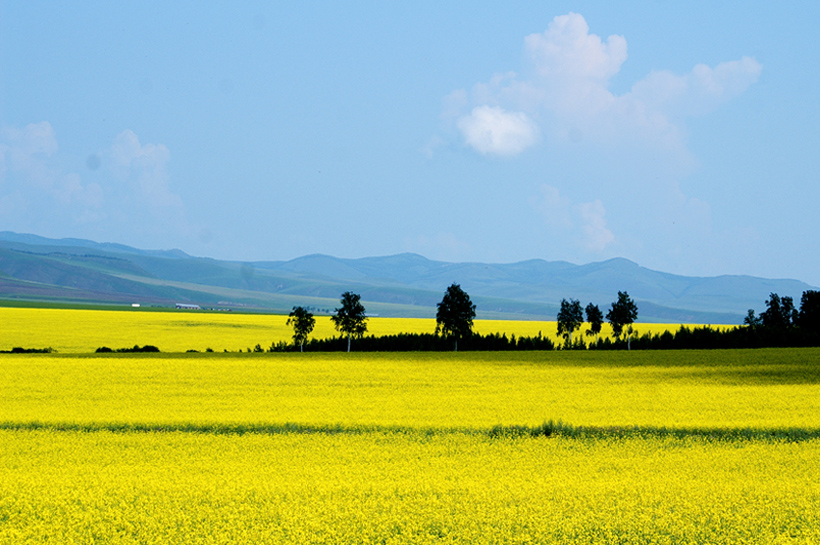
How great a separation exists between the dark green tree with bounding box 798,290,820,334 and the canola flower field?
3600 centimetres

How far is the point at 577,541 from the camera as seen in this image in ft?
37.2

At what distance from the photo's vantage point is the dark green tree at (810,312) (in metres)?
68.2

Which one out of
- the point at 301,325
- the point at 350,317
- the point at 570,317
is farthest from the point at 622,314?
the point at 301,325

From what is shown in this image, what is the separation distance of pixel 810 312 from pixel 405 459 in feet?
212

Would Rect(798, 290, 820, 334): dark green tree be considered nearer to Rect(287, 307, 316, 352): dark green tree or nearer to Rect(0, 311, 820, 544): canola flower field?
Rect(0, 311, 820, 544): canola flower field

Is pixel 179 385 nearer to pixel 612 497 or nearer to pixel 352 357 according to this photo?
pixel 352 357

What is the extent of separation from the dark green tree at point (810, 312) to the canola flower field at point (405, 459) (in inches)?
1417

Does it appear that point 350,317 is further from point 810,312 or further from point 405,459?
point 810,312

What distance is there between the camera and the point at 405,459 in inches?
707

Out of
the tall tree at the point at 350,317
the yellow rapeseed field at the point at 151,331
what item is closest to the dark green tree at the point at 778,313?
the yellow rapeseed field at the point at 151,331

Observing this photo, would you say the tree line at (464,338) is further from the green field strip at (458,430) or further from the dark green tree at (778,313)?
the green field strip at (458,430)

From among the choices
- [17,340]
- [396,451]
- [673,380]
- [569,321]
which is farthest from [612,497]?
[17,340]

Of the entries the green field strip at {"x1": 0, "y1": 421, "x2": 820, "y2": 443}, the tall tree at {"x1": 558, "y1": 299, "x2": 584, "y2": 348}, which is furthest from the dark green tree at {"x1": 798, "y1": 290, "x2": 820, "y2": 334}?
the green field strip at {"x1": 0, "y1": 421, "x2": 820, "y2": 443}

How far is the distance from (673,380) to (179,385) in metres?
24.8
